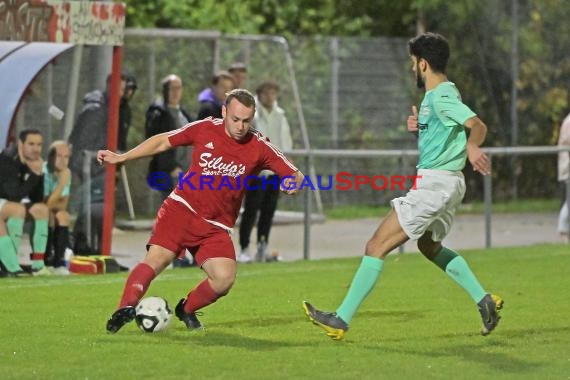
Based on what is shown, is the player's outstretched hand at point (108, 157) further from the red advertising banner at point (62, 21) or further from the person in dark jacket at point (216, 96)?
the person in dark jacket at point (216, 96)

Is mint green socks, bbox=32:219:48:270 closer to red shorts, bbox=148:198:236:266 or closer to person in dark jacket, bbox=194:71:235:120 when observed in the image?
person in dark jacket, bbox=194:71:235:120

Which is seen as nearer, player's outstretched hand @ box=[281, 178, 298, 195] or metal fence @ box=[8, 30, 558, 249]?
player's outstretched hand @ box=[281, 178, 298, 195]

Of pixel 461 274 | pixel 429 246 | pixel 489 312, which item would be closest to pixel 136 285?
pixel 429 246

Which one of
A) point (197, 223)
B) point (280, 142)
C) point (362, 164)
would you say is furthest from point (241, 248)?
point (197, 223)

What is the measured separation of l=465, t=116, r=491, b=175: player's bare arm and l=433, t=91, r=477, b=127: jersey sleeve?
0.11 m

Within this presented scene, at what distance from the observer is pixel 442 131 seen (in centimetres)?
1057

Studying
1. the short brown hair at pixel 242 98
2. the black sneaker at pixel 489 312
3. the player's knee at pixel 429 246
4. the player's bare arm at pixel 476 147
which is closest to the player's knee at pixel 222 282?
the short brown hair at pixel 242 98

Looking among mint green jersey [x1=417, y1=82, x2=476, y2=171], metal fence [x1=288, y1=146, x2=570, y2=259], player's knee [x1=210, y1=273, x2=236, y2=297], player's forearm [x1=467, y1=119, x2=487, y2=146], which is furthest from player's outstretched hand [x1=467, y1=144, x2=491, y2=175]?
metal fence [x1=288, y1=146, x2=570, y2=259]

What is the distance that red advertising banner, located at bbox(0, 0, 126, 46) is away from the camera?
1593 centimetres

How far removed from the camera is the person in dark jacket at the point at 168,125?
17.5 metres

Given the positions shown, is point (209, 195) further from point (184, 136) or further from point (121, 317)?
point (121, 317)

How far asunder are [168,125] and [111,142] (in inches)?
38.4

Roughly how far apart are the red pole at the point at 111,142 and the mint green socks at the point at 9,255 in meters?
1.49

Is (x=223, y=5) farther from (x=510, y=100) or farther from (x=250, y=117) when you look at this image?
(x=250, y=117)
